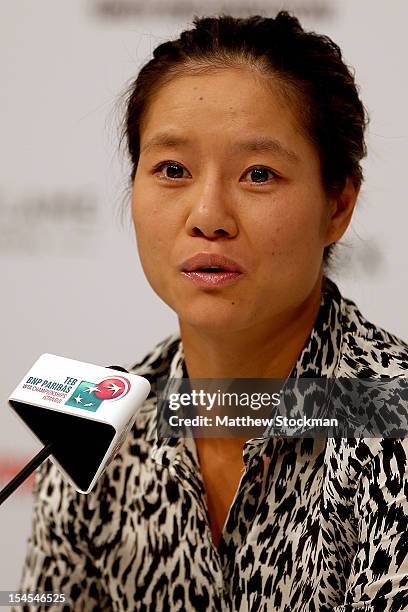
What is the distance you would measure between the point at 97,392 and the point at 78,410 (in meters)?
0.03

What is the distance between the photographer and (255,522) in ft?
3.83

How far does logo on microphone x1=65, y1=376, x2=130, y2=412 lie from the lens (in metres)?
0.87

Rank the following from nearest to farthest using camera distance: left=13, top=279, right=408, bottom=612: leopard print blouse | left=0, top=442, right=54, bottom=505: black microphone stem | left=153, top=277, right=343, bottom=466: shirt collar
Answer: left=0, top=442, right=54, bottom=505: black microphone stem → left=13, top=279, right=408, bottom=612: leopard print blouse → left=153, top=277, right=343, bottom=466: shirt collar

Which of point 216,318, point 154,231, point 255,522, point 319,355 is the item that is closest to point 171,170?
point 154,231

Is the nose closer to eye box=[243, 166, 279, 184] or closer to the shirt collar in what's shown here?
eye box=[243, 166, 279, 184]

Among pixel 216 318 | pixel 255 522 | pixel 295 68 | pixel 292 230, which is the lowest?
pixel 255 522

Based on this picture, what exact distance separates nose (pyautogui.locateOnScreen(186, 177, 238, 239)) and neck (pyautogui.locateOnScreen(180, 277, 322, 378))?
6.0 inches

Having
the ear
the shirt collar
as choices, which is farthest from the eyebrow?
the shirt collar

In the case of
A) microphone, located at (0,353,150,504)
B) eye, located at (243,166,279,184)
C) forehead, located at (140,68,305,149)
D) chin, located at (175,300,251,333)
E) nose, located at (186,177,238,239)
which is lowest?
microphone, located at (0,353,150,504)

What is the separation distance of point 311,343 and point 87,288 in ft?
1.87

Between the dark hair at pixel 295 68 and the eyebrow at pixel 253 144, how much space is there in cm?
4

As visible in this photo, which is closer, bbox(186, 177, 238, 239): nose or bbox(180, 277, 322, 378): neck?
bbox(186, 177, 238, 239): nose

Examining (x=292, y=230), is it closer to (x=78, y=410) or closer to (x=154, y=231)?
(x=154, y=231)

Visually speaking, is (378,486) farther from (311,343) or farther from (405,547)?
(311,343)
